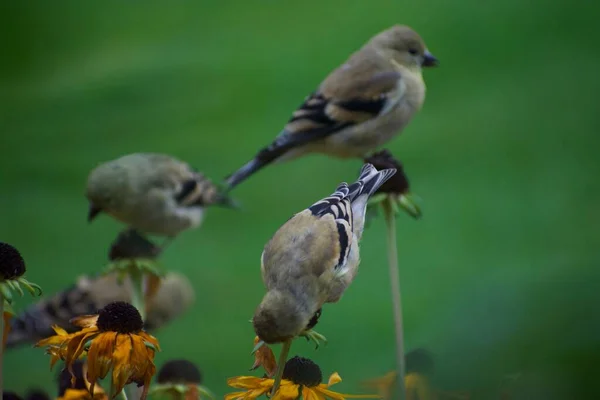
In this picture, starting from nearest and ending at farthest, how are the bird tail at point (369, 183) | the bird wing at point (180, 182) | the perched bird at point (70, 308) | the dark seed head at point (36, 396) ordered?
the dark seed head at point (36, 396) → the bird tail at point (369, 183) → the perched bird at point (70, 308) → the bird wing at point (180, 182)

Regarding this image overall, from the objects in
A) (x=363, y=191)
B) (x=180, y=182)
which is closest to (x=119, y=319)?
(x=363, y=191)

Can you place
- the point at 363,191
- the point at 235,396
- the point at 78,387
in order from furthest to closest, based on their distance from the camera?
1. the point at 363,191
2. the point at 78,387
3. the point at 235,396

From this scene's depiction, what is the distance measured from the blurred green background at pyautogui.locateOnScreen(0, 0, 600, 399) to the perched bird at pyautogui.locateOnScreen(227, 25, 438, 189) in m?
0.89

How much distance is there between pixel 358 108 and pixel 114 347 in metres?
0.85

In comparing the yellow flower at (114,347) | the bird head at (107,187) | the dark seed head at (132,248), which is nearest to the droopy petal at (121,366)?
the yellow flower at (114,347)

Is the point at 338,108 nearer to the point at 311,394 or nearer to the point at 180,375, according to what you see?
the point at 180,375

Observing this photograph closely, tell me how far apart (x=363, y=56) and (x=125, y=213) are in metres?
0.47

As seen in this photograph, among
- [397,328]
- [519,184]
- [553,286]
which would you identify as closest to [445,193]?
[519,184]

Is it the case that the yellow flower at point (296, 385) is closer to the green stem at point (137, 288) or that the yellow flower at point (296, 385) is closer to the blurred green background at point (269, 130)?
the green stem at point (137, 288)

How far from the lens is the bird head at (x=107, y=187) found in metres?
1.38

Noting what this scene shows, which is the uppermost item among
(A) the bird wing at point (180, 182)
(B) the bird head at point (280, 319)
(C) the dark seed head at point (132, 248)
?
(A) the bird wing at point (180, 182)

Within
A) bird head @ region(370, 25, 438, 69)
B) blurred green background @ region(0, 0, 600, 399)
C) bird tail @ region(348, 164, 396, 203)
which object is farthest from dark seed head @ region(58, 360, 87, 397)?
blurred green background @ region(0, 0, 600, 399)

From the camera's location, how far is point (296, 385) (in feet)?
1.95

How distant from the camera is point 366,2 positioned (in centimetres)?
286
